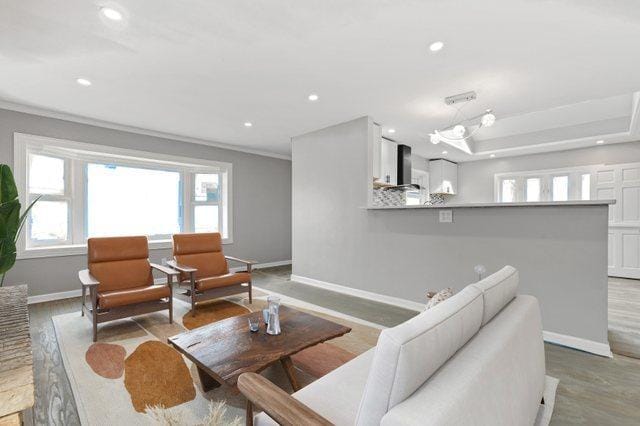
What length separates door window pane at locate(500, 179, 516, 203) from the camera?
666 centimetres

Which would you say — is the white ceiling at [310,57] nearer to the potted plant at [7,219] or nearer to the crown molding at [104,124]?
the crown molding at [104,124]

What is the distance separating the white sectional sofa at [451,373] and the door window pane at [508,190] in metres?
6.25

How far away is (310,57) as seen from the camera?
8.41ft

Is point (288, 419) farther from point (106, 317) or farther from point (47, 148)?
point (47, 148)

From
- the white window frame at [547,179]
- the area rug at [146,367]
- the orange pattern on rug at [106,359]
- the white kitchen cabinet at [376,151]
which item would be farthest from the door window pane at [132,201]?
the white window frame at [547,179]

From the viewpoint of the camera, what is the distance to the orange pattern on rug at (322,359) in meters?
2.14

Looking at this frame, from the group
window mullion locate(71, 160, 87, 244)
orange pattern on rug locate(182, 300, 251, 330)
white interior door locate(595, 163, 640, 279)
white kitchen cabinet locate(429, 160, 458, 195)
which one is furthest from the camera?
white kitchen cabinet locate(429, 160, 458, 195)

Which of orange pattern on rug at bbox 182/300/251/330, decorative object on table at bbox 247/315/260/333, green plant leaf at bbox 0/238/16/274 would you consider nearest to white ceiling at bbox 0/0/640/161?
green plant leaf at bbox 0/238/16/274

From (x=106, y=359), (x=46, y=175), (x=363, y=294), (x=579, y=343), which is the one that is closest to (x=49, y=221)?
(x=46, y=175)

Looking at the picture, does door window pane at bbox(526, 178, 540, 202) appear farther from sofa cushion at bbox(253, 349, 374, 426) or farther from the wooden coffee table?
sofa cushion at bbox(253, 349, 374, 426)

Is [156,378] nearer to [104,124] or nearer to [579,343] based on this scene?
[579,343]

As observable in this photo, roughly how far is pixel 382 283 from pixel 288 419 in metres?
3.16

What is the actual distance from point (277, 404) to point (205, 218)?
16.6 feet

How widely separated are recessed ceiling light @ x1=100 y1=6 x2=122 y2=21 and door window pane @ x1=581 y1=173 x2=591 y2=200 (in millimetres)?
7463
